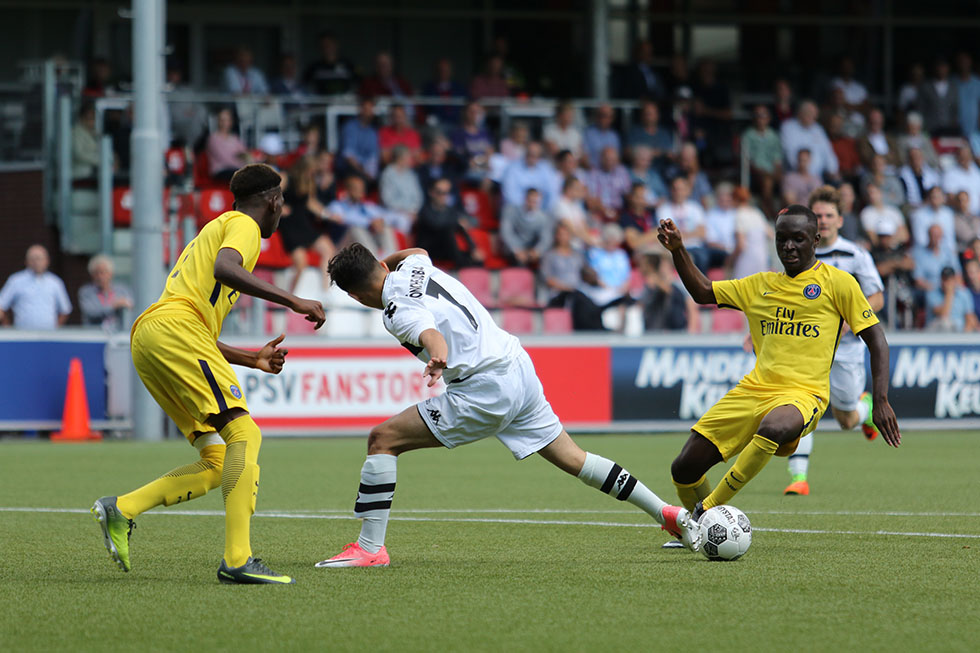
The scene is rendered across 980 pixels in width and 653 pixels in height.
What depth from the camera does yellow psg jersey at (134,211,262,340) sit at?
693 centimetres

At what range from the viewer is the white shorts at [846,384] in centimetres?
1168

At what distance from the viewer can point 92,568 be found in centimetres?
732

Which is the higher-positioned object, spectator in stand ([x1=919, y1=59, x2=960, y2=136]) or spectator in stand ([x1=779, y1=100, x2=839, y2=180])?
spectator in stand ([x1=919, y1=59, x2=960, y2=136])

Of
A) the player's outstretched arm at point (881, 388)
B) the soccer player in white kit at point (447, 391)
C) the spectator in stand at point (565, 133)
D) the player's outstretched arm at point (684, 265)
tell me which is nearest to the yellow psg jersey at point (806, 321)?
the player's outstretched arm at point (881, 388)

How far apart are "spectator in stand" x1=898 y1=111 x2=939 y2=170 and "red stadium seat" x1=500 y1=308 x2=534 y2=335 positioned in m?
7.79

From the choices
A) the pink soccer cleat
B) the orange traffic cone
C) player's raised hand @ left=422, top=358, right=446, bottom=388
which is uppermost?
player's raised hand @ left=422, top=358, right=446, bottom=388

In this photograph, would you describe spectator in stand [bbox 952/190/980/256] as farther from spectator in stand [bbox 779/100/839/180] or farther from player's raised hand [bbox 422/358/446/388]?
player's raised hand [bbox 422/358/446/388]

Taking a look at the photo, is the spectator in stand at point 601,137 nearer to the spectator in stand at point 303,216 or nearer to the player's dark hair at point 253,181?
the spectator in stand at point 303,216

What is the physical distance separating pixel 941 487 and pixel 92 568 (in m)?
7.07

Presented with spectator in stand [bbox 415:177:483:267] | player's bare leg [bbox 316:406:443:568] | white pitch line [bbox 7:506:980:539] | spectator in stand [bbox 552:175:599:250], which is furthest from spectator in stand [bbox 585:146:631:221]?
player's bare leg [bbox 316:406:443:568]

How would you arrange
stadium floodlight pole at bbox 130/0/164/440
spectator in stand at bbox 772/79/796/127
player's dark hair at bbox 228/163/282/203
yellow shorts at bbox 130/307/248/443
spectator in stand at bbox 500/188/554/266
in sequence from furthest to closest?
spectator in stand at bbox 772/79/796/127 < spectator in stand at bbox 500/188/554/266 < stadium floodlight pole at bbox 130/0/164/440 < player's dark hair at bbox 228/163/282/203 < yellow shorts at bbox 130/307/248/443

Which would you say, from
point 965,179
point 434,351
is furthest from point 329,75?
point 434,351

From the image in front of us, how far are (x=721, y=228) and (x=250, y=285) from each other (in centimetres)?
1507

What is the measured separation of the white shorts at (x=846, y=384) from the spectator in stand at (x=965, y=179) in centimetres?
1219
